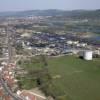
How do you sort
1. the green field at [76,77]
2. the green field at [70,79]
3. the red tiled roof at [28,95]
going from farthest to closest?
the green field at [76,77] → the green field at [70,79] → the red tiled roof at [28,95]

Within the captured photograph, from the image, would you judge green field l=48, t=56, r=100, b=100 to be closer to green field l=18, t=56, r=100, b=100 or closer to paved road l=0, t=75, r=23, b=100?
green field l=18, t=56, r=100, b=100

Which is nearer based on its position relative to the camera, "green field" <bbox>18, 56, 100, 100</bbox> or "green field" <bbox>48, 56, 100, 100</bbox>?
"green field" <bbox>18, 56, 100, 100</bbox>

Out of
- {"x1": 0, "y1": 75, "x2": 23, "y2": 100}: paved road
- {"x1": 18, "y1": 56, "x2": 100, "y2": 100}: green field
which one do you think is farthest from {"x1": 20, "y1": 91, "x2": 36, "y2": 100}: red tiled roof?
{"x1": 18, "y1": 56, "x2": 100, "y2": 100}: green field

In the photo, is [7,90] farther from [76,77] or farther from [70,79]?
[76,77]

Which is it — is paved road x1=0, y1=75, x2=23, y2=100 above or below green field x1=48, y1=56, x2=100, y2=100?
above

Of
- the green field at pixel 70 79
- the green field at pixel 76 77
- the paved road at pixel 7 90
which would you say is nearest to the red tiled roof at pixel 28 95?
the paved road at pixel 7 90

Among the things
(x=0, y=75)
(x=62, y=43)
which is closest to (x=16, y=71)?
(x=0, y=75)

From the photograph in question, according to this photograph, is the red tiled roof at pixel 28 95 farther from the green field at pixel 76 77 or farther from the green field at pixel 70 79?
the green field at pixel 76 77

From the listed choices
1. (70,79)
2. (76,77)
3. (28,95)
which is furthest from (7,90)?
(76,77)
